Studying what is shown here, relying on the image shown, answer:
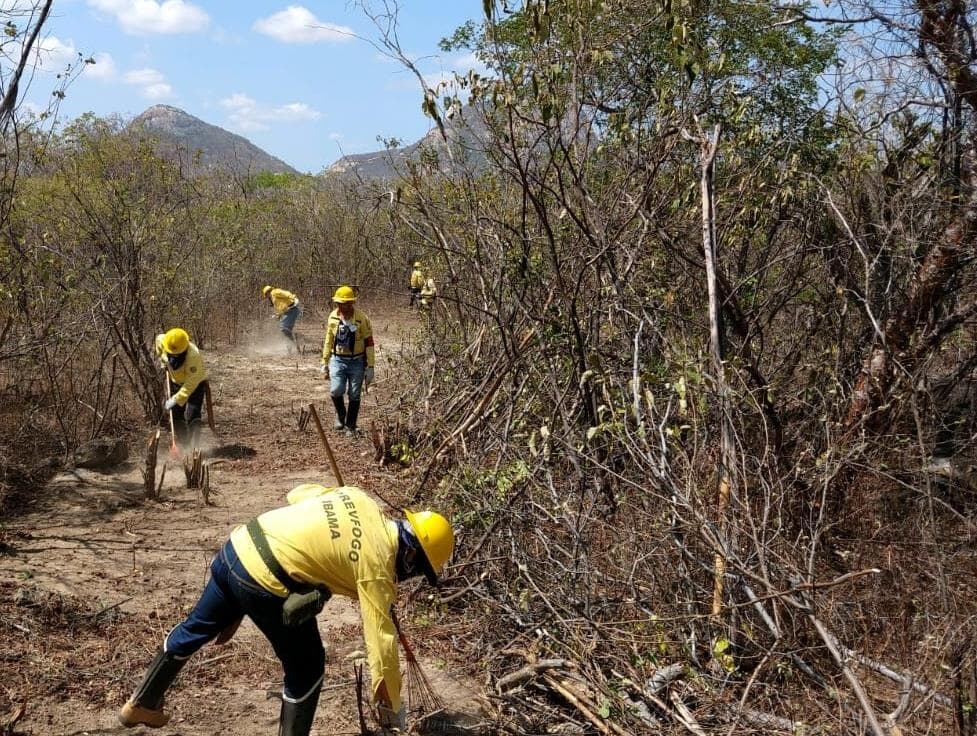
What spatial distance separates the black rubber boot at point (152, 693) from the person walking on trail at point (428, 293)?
3.79 meters

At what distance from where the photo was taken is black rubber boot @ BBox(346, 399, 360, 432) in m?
8.80

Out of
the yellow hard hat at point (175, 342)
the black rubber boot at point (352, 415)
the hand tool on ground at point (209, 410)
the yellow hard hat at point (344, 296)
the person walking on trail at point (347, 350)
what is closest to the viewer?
the yellow hard hat at point (175, 342)

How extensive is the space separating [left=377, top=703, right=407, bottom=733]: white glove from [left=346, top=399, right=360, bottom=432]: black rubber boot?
530cm

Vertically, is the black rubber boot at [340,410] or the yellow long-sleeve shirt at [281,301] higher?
the yellow long-sleeve shirt at [281,301]

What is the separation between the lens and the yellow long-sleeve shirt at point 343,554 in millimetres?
3066

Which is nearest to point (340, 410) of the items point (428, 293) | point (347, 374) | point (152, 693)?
point (347, 374)

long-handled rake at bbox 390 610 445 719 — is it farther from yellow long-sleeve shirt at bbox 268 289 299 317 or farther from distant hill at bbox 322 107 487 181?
yellow long-sleeve shirt at bbox 268 289 299 317

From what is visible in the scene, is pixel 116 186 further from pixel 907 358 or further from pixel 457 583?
pixel 907 358

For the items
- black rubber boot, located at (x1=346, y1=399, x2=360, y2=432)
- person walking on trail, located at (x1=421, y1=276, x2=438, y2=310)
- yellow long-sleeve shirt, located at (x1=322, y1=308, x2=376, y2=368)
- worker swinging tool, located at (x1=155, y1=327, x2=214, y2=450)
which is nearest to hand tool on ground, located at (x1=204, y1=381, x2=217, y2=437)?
worker swinging tool, located at (x1=155, y1=327, x2=214, y2=450)

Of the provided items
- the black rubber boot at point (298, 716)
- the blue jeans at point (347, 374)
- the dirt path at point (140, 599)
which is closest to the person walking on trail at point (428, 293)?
the blue jeans at point (347, 374)

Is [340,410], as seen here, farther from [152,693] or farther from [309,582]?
[309,582]

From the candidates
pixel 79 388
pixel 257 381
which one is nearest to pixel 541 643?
pixel 79 388

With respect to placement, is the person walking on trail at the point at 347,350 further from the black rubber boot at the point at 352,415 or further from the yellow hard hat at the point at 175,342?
the yellow hard hat at the point at 175,342

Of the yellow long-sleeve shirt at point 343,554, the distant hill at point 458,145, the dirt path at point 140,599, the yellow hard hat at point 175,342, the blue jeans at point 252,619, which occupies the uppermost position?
the distant hill at point 458,145
